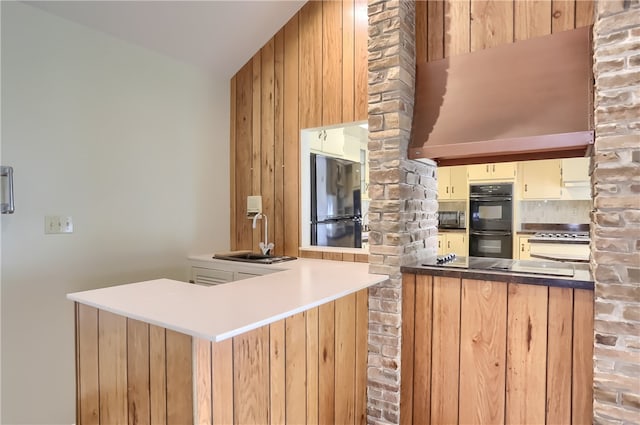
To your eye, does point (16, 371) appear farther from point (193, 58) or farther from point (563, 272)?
point (563, 272)

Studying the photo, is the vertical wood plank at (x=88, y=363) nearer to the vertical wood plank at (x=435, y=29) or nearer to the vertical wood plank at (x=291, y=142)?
the vertical wood plank at (x=291, y=142)

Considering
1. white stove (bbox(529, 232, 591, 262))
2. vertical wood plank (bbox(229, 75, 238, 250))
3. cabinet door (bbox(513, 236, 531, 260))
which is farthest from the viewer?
cabinet door (bbox(513, 236, 531, 260))

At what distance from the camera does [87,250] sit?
2.45m

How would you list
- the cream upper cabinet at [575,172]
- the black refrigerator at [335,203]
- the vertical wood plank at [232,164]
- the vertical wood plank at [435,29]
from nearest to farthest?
the vertical wood plank at [435,29], the black refrigerator at [335,203], the vertical wood plank at [232,164], the cream upper cabinet at [575,172]

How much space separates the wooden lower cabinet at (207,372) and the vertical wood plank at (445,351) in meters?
0.59

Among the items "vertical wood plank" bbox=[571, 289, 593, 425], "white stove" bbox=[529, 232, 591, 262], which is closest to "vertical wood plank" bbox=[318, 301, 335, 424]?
"vertical wood plank" bbox=[571, 289, 593, 425]

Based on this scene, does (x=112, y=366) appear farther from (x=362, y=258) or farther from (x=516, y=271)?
(x=516, y=271)

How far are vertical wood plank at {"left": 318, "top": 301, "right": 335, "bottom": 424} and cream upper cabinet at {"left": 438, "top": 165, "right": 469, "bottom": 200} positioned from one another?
391 cm

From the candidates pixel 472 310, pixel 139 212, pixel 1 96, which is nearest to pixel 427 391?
pixel 472 310

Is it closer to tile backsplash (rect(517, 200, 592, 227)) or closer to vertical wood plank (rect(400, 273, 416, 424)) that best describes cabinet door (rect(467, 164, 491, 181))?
tile backsplash (rect(517, 200, 592, 227))

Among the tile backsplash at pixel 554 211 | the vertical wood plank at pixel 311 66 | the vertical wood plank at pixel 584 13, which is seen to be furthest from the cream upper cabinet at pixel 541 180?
the vertical wood plank at pixel 311 66

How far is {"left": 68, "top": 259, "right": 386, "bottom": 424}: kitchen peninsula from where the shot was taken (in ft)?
4.04

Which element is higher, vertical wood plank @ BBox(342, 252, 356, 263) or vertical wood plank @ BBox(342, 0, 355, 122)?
vertical wood plank @ BBox(342, 0, 355, 122)

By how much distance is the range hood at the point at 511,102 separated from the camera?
182 cm
